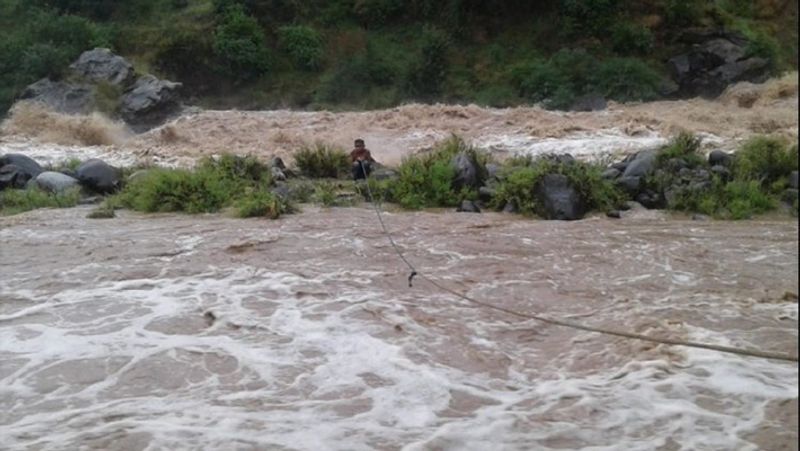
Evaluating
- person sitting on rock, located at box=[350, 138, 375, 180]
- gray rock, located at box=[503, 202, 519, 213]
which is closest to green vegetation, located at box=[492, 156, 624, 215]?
gray rock, located at box=[503, 202, 519, 213]

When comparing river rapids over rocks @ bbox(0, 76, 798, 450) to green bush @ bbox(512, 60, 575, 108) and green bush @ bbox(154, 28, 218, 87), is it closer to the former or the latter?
green bush @ bbox(512, 60, 575, 108)

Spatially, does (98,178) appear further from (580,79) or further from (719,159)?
(580,79)

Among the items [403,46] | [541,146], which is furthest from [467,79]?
[541,146]

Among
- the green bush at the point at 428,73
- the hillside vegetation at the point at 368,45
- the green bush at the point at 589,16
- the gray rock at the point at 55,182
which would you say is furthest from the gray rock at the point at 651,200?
the green bush at the point at 589,16

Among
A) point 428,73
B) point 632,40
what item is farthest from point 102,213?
point 632,40

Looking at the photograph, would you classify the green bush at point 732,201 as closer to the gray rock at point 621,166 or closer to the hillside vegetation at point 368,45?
the gray rock at point 621,166

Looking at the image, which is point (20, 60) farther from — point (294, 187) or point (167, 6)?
point (294, 187)

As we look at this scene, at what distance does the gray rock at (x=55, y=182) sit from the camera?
41.1 feet

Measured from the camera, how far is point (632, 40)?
2433 centimetres

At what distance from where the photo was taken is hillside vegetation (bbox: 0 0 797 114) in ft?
77.9

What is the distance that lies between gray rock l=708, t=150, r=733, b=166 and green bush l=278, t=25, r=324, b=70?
1742 cm

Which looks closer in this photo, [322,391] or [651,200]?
[322,391]

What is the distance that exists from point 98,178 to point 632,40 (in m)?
16.5

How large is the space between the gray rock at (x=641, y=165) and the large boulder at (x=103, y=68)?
622 inches
